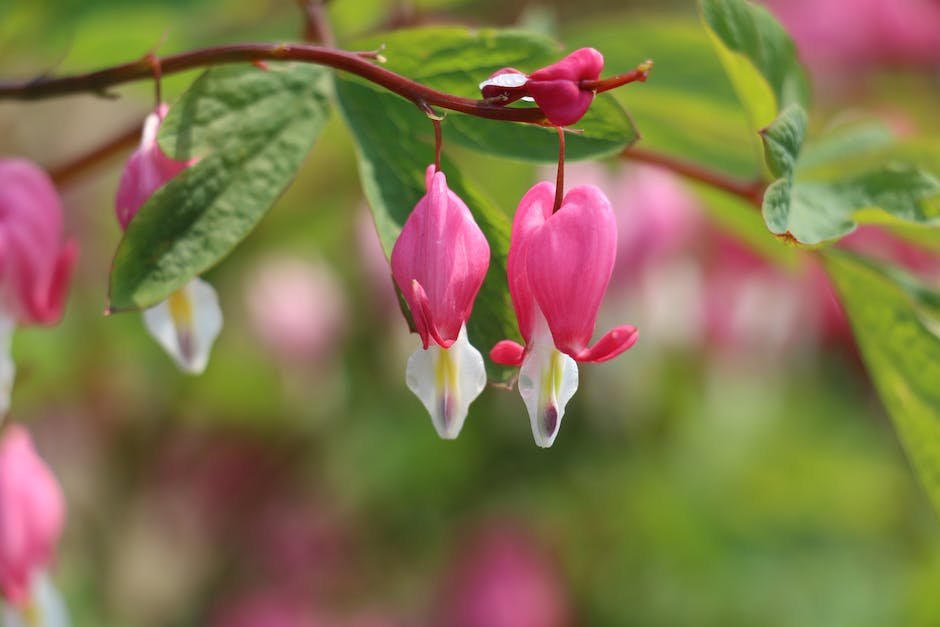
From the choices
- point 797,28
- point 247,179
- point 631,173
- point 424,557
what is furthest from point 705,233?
point 247,179

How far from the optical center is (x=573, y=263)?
497 millimetres

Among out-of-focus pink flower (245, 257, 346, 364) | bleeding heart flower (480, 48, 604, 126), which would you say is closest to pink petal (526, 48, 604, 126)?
bleeding heart flower (480, 48, 604, 126)

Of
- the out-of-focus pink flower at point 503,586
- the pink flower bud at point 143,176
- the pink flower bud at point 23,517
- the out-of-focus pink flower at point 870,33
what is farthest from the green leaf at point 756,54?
the out-of-focus pink flower at point 870,33

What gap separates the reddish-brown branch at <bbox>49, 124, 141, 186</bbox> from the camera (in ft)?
2.24

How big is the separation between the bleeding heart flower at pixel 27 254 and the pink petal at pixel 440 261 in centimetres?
23

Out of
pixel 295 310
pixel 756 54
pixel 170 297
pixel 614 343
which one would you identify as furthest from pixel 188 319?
pixel 295 310

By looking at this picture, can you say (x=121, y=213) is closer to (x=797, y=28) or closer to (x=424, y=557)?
(x=424, y=557)

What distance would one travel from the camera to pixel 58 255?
2.07 feet

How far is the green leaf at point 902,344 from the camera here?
0.63 metres

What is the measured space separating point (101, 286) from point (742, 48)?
1472 millimetres

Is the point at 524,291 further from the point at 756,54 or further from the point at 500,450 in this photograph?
the point at 500,450

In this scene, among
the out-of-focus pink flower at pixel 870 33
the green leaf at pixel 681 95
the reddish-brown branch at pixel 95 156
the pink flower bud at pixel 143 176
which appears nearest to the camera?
the pink flower bud at pixel 143 176

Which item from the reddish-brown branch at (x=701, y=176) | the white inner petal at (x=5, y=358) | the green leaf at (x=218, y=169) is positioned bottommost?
the reddish-brown branch at (x=701, y=176)

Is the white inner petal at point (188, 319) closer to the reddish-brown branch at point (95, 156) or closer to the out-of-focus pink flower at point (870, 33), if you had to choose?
the reddish-brown branch at point (95, 156)
